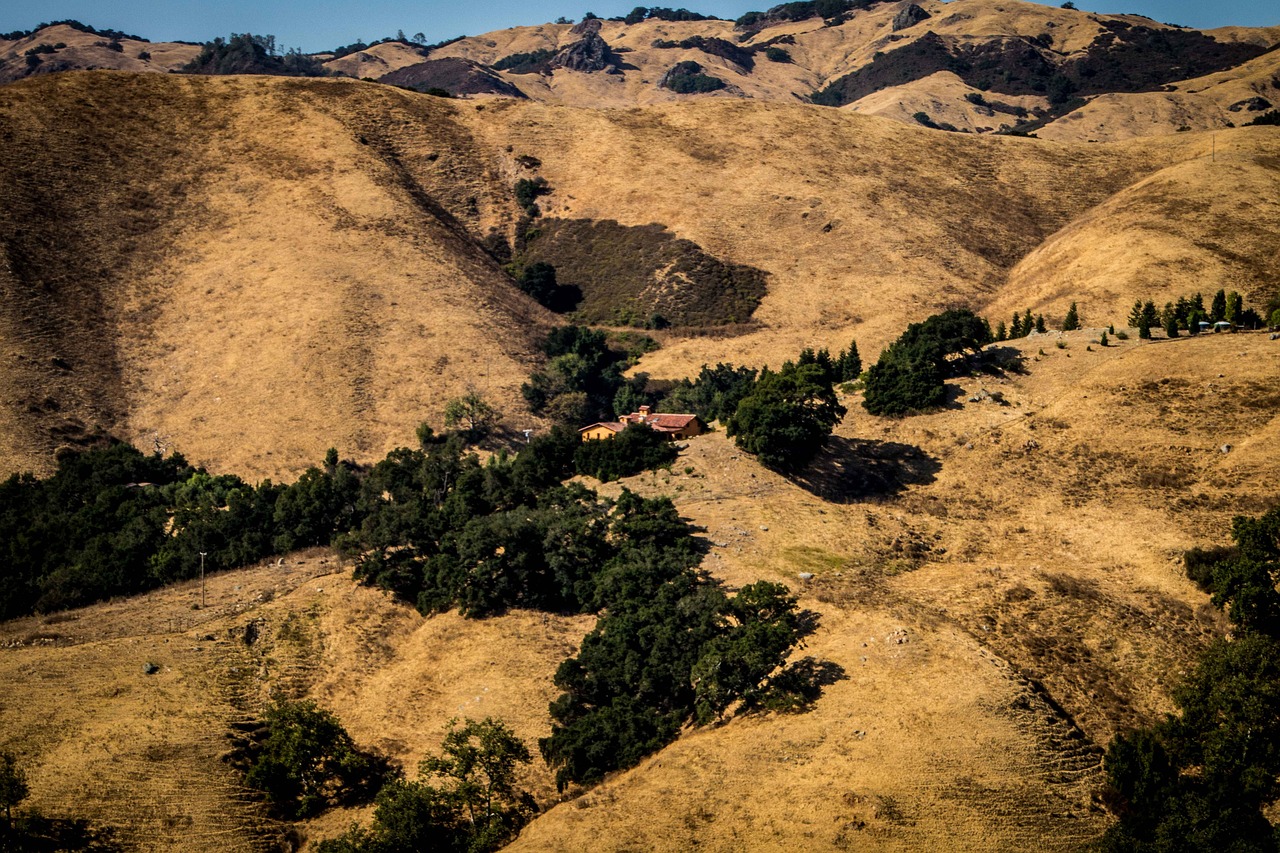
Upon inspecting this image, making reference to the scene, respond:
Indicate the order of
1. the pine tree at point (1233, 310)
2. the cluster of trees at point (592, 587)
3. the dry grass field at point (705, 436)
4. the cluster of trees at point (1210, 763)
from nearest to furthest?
the cluster of trees at point (1210, 763) → the dry grass field at point (705, 436) → the cluster of trees at point (592, 587) → the pine tree at point (1233, 310)

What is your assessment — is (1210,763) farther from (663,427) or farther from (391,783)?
(663,427)

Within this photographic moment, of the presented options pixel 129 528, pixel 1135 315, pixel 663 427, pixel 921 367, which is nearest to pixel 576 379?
pixel 663 427

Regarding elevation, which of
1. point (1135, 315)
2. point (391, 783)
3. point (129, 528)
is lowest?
point (391, 783)

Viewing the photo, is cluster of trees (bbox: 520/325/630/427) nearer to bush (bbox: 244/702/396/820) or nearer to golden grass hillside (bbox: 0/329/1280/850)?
golden grass hillside (bbox: 0/329/1280/850)

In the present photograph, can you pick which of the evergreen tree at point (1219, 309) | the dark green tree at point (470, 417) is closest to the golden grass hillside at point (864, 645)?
the evergreen tree at point (1219, 309)

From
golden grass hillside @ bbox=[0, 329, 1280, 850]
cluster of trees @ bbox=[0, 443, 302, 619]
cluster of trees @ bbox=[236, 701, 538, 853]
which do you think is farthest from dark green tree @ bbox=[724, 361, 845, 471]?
cluster of trees @ bbox=[236, 701, 538, 853]

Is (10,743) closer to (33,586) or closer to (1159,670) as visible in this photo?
(33,586)

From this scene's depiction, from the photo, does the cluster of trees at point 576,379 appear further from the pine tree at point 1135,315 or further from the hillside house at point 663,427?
the pine tree at point 1135,315
